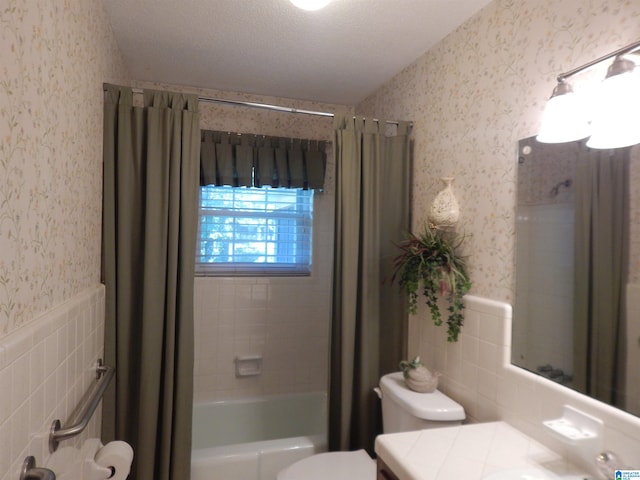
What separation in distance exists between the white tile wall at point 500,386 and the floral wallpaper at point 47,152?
148 centimetres

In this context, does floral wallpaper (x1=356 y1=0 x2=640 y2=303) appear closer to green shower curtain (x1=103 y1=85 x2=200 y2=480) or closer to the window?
the window

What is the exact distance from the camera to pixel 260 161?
2.63 m

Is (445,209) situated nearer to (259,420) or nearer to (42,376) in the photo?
(42,376)

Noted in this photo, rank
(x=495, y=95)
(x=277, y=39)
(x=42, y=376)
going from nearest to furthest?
(x=42, y=376)
(x=495, y=95)
(x=277, y=39)

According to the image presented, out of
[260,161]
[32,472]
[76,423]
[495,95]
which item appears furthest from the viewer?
[260,161]

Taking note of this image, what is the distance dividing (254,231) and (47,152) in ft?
5.87

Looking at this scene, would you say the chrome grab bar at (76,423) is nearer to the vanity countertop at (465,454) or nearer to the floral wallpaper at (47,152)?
the floral wallpaper at (47,152)

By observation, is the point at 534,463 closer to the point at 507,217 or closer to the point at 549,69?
the point at 507,217

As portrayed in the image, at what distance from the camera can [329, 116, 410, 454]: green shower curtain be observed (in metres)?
1.97

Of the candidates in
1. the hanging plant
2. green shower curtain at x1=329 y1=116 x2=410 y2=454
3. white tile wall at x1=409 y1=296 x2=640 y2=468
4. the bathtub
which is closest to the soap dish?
white tile wall at x1=409 y1=296 x2=640 y2=468

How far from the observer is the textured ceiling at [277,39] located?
64.9 inches

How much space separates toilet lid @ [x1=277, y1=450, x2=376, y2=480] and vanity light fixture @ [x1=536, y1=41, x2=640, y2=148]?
4.89ft

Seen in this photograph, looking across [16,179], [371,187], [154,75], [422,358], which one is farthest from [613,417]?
[154,75]

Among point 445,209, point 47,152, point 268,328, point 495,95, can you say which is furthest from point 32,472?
point 268,328
